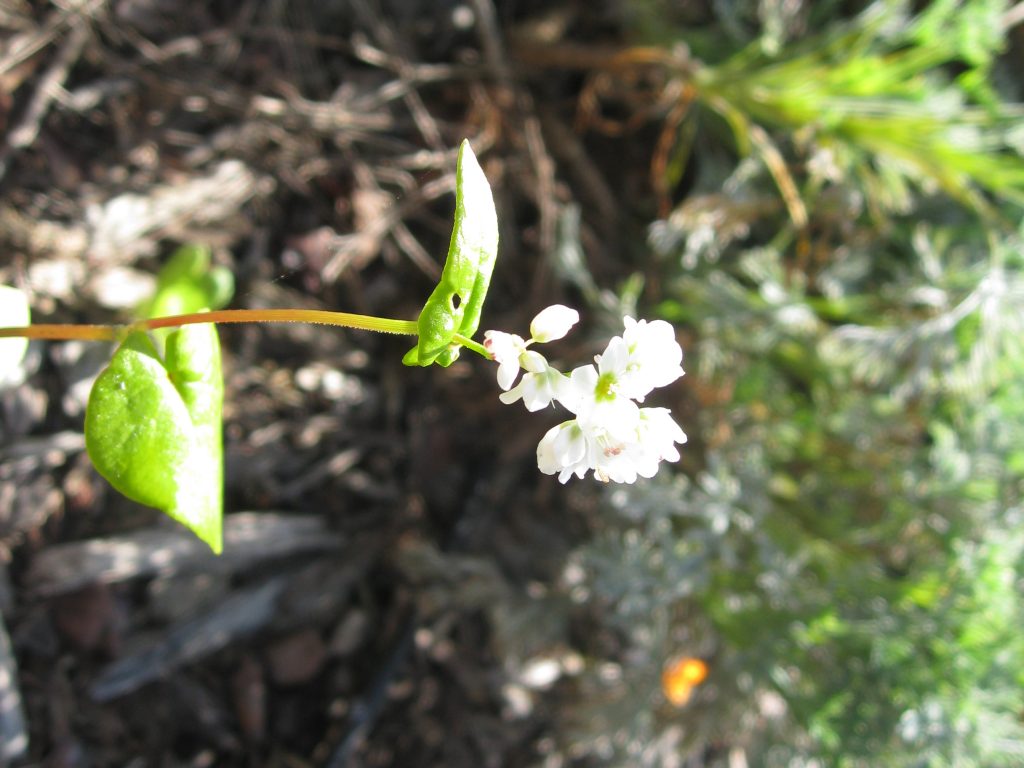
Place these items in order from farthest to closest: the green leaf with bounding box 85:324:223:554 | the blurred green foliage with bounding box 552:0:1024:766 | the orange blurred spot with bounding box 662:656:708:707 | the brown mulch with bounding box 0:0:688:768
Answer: the orange blurred spot with bounding box 662:656:708:707
the blurred green foliage with bounding box 552:0:1024:766
the brown mulch with bounding box 0:0:688:768
the green leaf with bounding box 85:324:223:554

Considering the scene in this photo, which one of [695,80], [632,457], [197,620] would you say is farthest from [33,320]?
[695,80]

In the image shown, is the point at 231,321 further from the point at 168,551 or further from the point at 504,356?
the point at 168,551

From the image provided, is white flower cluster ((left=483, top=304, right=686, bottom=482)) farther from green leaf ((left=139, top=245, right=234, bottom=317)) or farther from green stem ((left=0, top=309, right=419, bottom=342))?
green leaf ((left=139, top=245, right=234, bottom=317))

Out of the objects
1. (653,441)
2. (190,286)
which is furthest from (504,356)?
(190,286)

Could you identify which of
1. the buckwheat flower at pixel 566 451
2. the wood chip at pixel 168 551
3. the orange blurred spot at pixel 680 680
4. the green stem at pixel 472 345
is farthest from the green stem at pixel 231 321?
the orange blurred spot at pixel 680 680

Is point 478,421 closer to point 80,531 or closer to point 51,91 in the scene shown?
point 80,531

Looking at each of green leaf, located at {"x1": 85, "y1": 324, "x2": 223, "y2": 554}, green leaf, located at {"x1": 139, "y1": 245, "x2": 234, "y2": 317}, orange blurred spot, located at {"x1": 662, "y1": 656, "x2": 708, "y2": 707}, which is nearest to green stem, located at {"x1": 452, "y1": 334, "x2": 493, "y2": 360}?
green leaf, located at {"x1": 85, "y1": 324, "x2": 223, "y2": 554}
